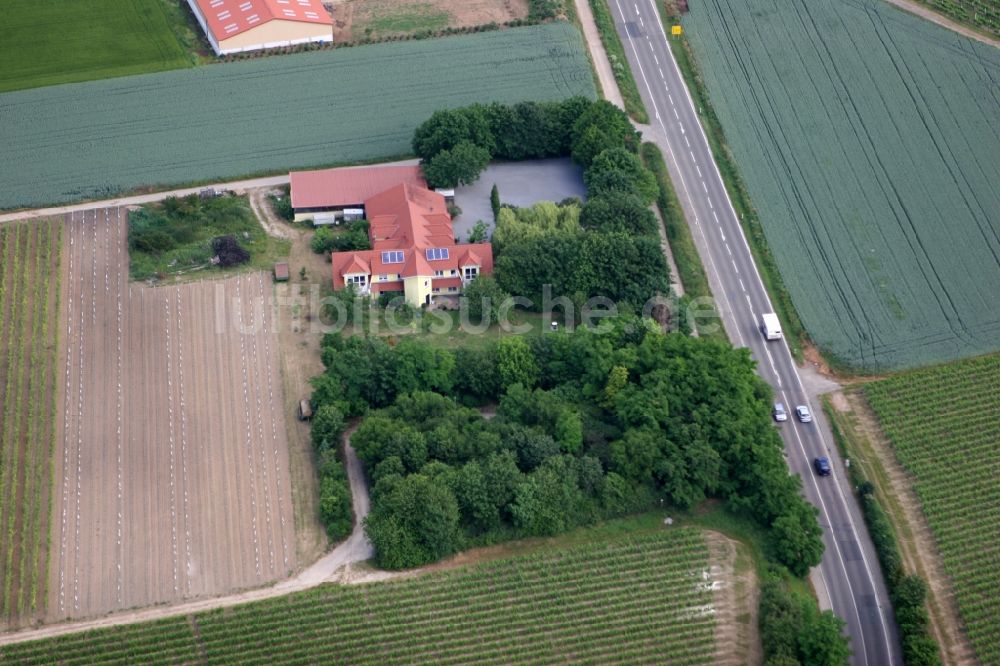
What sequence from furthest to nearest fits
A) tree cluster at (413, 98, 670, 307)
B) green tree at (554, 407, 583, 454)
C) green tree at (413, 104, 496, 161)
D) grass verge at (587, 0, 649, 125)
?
grass verge at (587, 0, 649, 125), green tree at (413, 104, 496, 161), tree cluster at (413, 98, 670, 307), green tree at (554, 407, 583, 454)

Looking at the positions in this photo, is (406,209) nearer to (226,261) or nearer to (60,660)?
(226,261)

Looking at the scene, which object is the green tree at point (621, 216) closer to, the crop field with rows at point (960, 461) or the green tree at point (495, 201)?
the green tree at point (495, 201)

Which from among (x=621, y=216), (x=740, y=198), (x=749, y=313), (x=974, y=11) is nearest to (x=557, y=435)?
(x=749, y=313)

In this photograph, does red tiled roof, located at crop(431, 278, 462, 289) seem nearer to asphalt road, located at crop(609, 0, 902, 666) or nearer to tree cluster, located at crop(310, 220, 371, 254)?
tree cluster, located at crop(310, 220, 371, 254)

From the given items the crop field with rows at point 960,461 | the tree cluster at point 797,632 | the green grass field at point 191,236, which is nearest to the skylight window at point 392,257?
the green grass field at point 191,236

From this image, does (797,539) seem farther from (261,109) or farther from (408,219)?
(261,109)

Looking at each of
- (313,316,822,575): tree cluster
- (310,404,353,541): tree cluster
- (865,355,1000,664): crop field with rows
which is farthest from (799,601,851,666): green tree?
(310,404,353,541): tree cluster
